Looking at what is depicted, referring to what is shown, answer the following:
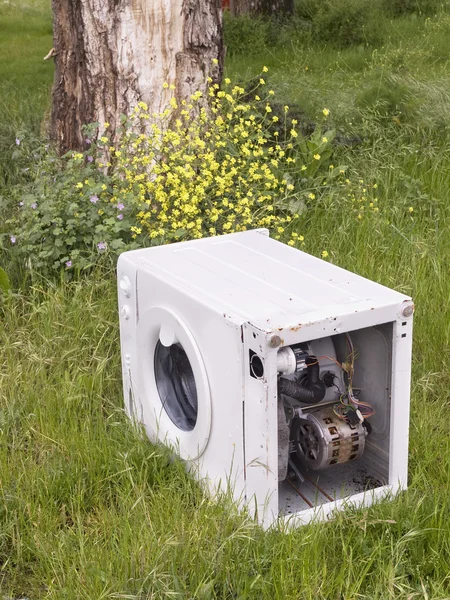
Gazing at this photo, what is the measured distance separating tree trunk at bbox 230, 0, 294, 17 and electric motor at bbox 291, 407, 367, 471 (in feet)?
32.3

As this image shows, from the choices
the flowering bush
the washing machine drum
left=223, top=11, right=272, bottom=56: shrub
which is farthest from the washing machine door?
left=223, top=11, right=272, bottom=56: shrub

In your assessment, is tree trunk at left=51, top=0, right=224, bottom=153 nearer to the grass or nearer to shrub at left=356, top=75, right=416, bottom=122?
the grass

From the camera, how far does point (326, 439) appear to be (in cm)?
282

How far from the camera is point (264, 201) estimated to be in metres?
4.83

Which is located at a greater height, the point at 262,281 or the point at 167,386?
the point at 262,281

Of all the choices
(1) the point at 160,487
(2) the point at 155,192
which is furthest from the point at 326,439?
(2) the point at 155,192

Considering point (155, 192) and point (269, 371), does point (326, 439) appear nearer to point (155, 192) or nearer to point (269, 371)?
point (269, 371)

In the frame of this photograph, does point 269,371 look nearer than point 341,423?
Yes

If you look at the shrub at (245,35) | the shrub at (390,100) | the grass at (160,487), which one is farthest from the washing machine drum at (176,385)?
the shrub at (245,35)

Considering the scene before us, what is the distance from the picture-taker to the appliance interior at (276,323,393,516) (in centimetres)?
284

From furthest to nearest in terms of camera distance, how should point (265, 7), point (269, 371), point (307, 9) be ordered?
point (307, 9) < point (265, 7) < point (269, 371)

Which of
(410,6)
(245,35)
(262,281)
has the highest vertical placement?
(410,6)

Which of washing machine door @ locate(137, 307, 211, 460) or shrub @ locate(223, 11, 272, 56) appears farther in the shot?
shrub @ locate(223, 11, 272, 56)

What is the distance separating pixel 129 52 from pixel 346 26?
22.6 ft
